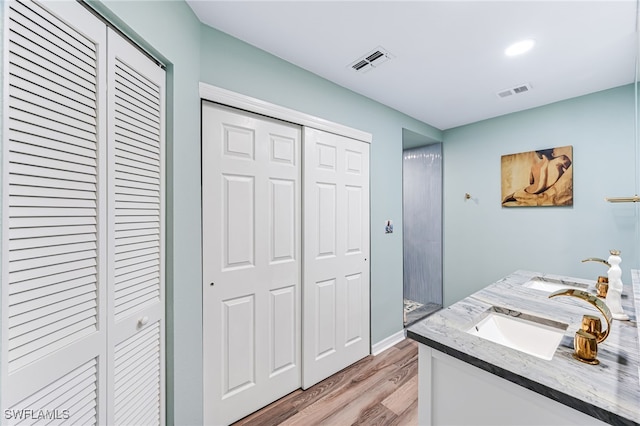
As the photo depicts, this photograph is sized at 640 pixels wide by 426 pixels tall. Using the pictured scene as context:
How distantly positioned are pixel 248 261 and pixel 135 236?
0.73 m

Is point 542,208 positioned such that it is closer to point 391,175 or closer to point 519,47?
point 391,175

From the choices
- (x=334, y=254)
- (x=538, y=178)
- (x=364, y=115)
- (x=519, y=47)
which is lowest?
(x=334, y=254)

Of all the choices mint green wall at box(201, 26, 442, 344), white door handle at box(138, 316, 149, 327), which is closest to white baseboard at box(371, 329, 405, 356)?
mint green wall at box(201, 26, 442, 344)

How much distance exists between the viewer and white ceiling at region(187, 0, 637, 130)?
1.34m

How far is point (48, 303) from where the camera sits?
0.73 metres

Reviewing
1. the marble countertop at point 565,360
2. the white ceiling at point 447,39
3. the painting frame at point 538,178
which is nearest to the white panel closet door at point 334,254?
the white ceiling at point 447,39

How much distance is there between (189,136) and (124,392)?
1.16 metres

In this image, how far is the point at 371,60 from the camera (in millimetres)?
1833

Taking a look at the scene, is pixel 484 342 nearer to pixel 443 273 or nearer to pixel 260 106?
pixel 260 106

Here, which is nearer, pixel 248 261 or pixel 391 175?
pixel 248 261

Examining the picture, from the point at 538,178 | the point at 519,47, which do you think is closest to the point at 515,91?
the point at 519,47

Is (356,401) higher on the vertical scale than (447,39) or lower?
lower

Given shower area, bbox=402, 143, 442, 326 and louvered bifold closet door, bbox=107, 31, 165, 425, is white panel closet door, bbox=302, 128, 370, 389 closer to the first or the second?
louvered bifold closet door, bbox=107, 31, 165, 425

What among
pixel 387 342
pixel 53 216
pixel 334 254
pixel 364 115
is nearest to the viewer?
pixel 53 216
